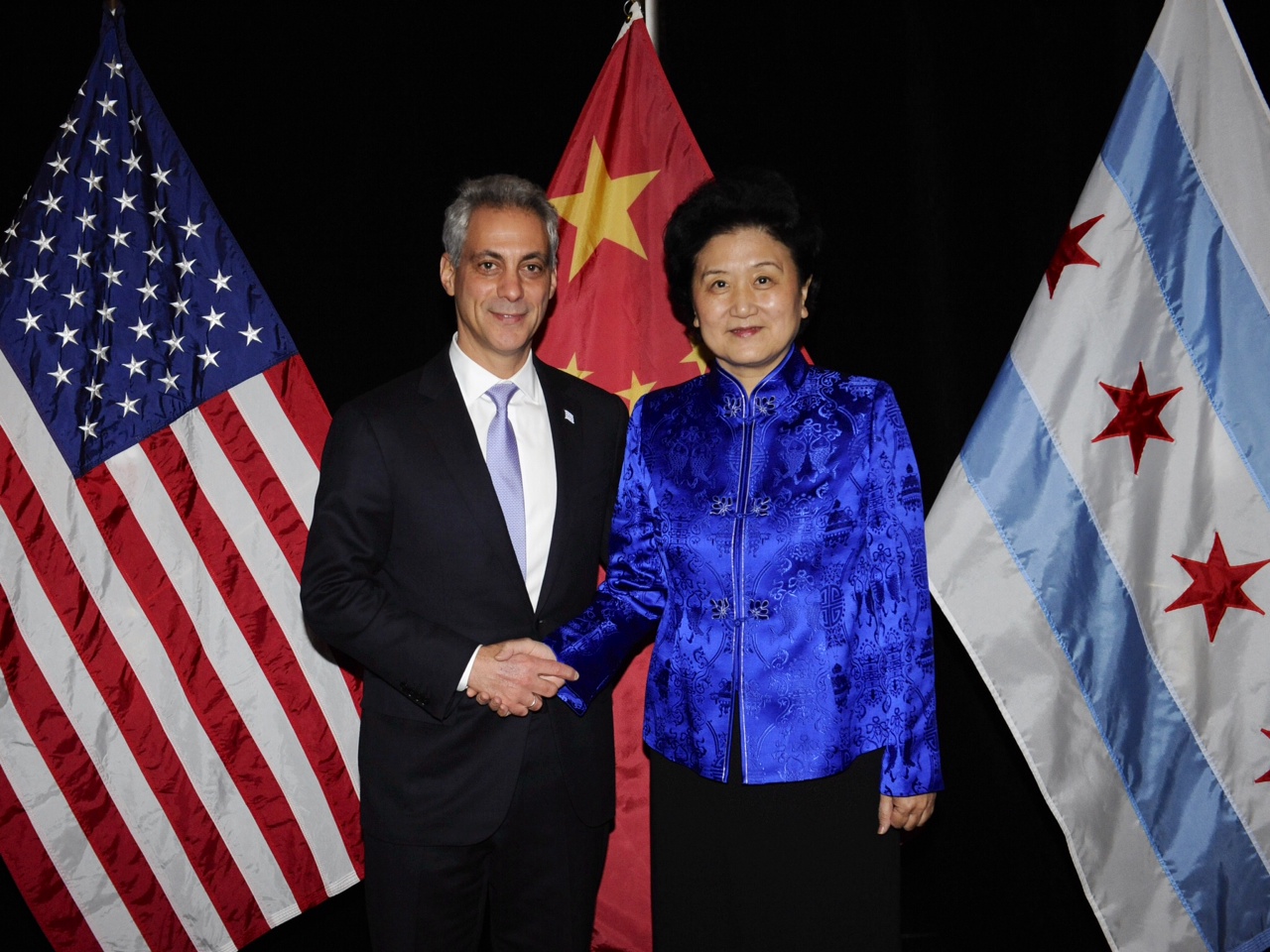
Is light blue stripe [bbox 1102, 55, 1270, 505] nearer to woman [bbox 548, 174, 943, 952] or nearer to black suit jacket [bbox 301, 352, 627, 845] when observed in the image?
woman [bbox 548, 174, 943, 952]

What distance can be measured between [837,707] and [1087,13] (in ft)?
6.91

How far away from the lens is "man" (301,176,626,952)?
6.10 feet

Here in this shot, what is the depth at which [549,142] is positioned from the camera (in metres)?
2.86

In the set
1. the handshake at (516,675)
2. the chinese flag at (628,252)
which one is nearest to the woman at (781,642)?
the handshake at (516,675)

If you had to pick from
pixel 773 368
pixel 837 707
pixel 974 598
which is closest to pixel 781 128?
pixel 773 368

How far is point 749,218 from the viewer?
1.84 meters

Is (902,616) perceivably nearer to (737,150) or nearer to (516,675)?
(516,675)

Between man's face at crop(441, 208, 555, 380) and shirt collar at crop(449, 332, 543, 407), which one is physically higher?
man's face at crop(441, 208, 555, 380)

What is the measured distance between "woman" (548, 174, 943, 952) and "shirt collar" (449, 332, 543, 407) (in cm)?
40

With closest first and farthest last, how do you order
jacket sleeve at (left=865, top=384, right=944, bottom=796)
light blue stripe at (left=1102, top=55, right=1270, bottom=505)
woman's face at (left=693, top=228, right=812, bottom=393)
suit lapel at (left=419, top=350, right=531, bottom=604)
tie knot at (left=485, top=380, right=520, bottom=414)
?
1. jacket sleeve at (left=865, top=384, right=944, bottom=796)
2. woman's face at (left=693, top=228, right=812, bottom=393)
3. suit lapel at (left=419, top=350, right=531, bottom=604)
4. tie knot at (left=485, top=380, right=520, bottom=414)
5. light blue stripe at (left=1102, top=55, right=1270, bottom=505)

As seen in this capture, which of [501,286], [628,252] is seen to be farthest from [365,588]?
[628,252]

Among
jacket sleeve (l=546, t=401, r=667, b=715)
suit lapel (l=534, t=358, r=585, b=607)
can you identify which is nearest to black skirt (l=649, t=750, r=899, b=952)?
jacket sleeve (l=546, t=401, r=667, b=715)

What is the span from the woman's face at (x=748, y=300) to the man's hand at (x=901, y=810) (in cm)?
79

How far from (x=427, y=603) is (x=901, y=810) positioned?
97 centimetres
